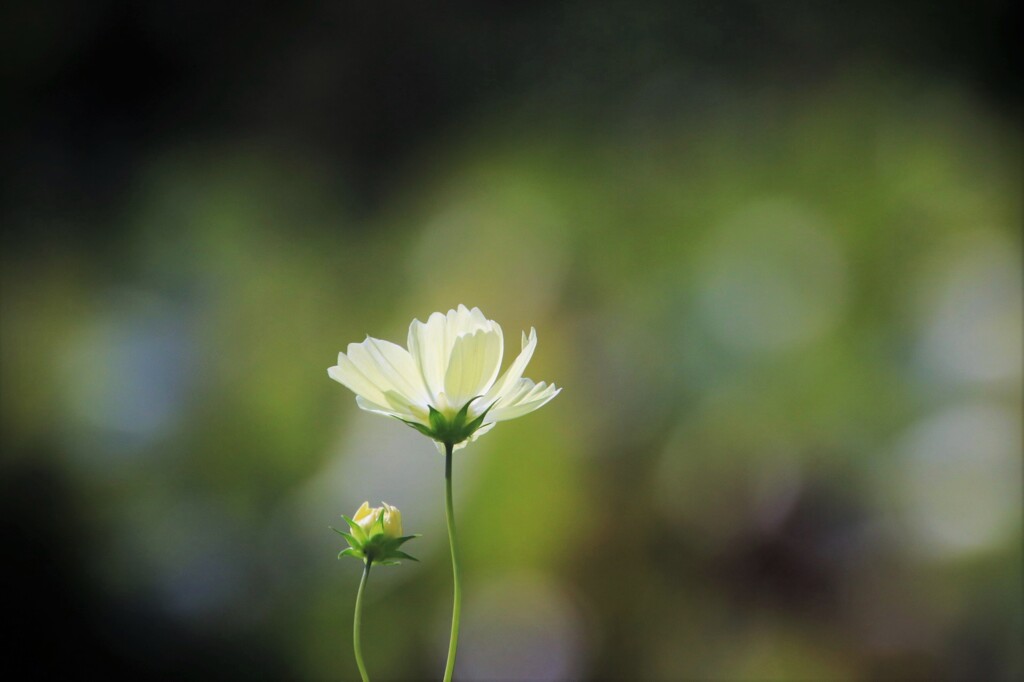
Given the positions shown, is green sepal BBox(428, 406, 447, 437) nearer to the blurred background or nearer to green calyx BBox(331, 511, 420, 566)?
green calyx BBox(331, 511, 420, 566)

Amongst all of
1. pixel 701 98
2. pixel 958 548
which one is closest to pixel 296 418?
pixel 701 98

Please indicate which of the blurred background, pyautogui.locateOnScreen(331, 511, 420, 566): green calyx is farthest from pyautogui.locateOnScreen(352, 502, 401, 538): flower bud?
the blurred background

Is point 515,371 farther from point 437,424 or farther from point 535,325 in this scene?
point 535,325

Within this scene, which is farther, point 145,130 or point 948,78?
point 145,130

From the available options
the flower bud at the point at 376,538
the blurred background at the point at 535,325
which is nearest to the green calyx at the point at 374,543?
the flower bud at the point at 376,538

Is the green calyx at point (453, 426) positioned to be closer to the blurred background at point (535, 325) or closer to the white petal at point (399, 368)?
the white petal at point (399, 368)

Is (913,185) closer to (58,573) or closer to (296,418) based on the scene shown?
(296,418)

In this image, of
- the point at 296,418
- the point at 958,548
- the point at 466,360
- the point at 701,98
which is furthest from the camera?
the point at 701,98

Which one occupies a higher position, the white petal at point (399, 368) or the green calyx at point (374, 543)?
the white petal at point (399, 368)

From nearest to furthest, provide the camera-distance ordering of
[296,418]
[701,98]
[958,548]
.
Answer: [958,548] < [296,418] < [701,98]
